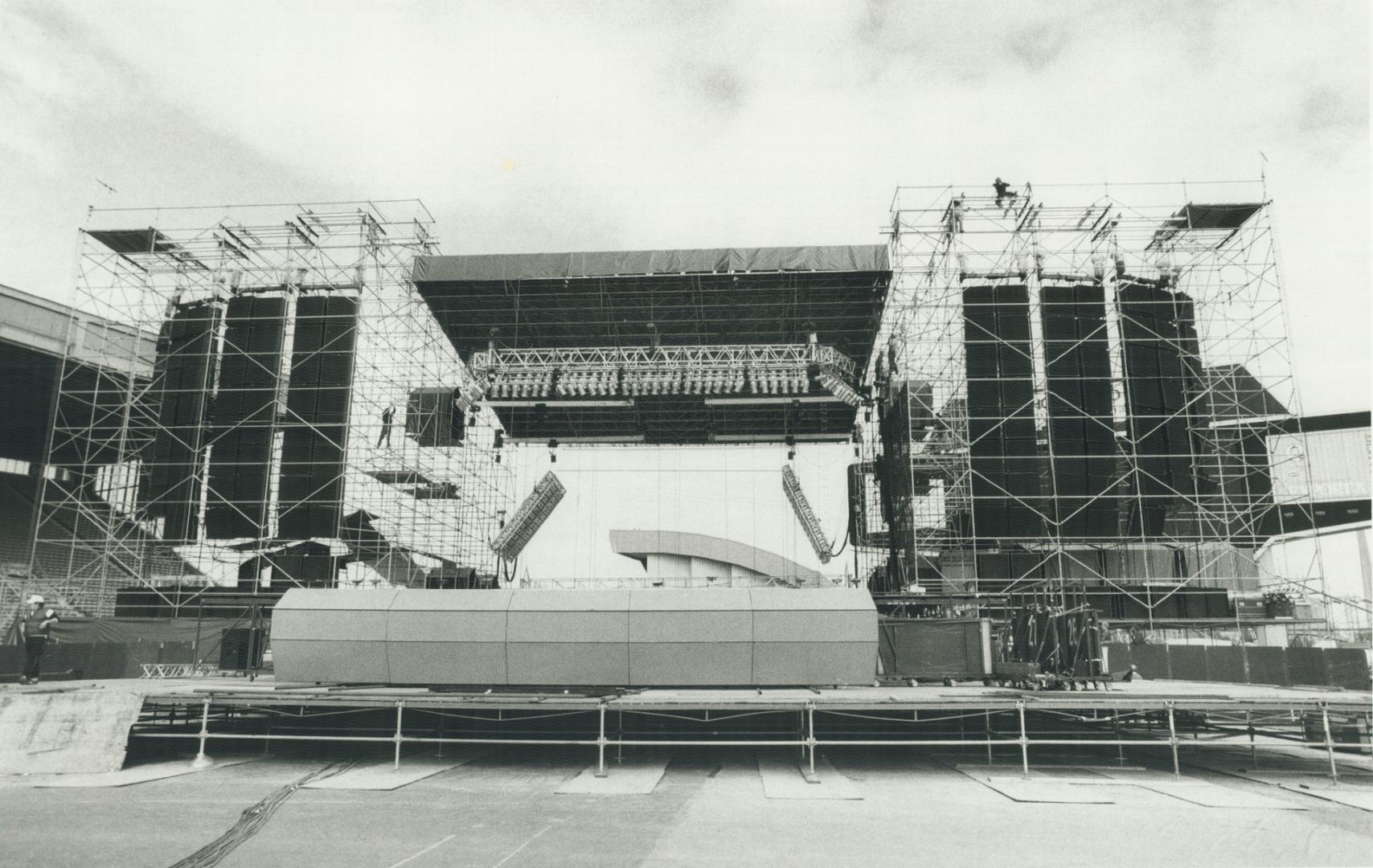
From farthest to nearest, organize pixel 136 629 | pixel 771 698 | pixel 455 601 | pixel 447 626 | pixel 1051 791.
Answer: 1. pixel 136 629
2. pixel 455 601
3. pixel 447 626
4. pixel 771 698
5. pixel 1051 791

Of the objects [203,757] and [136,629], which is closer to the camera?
[203,757]

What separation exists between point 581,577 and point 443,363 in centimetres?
944

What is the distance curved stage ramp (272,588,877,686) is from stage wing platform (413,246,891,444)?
13262 mm

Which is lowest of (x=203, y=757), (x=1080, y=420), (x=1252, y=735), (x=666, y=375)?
(x=203, y=757)

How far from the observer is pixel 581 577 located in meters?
35.5

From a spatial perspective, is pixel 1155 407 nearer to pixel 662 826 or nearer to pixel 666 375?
pixel 666 375

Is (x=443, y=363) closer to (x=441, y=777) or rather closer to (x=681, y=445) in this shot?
(x=681, y=445)

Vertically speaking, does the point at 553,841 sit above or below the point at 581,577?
below

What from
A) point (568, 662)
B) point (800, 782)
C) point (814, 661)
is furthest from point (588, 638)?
point (800, 782)

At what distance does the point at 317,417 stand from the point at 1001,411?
62.9 ft

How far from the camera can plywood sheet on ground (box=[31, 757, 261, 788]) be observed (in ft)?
43.1

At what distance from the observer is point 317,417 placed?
26.9 m

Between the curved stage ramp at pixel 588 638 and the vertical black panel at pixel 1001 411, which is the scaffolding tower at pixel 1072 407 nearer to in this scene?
the vertical black panel at pixel 1001 411

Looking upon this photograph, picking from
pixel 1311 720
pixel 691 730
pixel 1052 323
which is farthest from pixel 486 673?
pixel 1052 323
